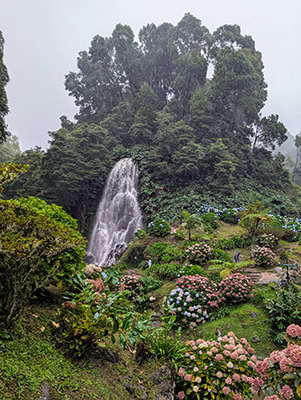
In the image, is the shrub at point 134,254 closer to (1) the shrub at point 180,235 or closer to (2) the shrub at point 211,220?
(1) the shrub at point 180,235

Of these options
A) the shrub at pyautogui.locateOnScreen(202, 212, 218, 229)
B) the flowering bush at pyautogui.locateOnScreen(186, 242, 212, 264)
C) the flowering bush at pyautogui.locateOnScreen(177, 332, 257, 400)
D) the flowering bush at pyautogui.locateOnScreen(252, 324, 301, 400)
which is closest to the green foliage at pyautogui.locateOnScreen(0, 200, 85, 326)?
the flowering bush at pyautogui.locateOnScreen(177, 332, 257, 400)

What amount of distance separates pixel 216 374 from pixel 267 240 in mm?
7243

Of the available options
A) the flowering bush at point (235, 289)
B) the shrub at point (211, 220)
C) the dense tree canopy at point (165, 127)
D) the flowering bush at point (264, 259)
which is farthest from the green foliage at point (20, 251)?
the dense tree canopy at point (165, 127)

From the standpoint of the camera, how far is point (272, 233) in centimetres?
948

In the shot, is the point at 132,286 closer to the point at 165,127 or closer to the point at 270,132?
the point at 165,127

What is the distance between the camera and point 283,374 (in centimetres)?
209

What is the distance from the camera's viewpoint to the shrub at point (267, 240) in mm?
8813

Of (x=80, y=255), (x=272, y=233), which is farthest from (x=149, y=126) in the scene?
(x=80, y=255)

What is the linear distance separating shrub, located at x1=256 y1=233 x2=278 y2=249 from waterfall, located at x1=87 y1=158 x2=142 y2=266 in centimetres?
772

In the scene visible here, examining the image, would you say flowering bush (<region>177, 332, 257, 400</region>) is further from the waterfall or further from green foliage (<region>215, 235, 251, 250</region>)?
the waterfall

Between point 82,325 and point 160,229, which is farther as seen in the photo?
point 160,229

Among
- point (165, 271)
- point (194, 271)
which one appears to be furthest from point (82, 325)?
point (165, 271)

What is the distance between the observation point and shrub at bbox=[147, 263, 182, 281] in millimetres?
7081

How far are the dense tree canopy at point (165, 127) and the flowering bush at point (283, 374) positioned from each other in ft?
43.7
